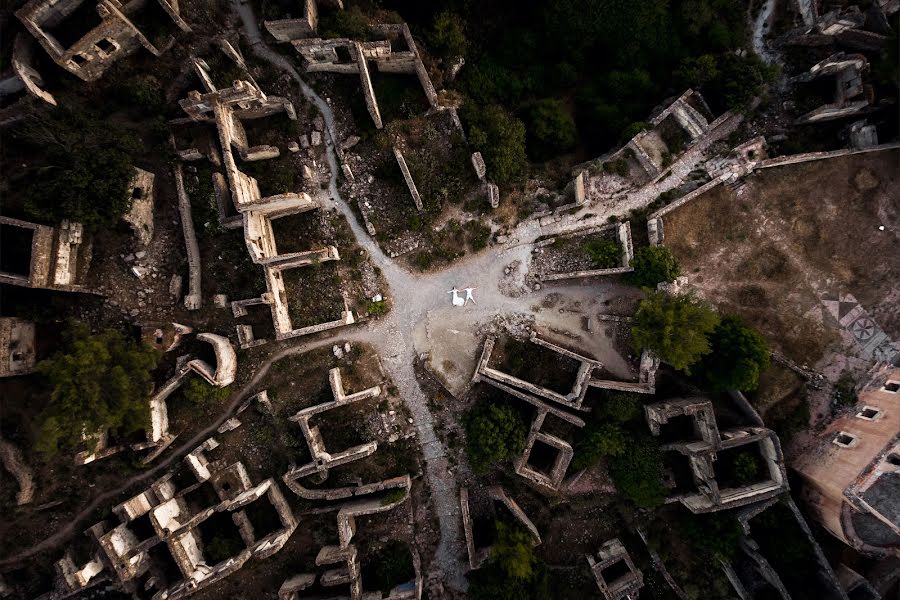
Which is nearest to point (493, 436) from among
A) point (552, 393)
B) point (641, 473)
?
point (552, 393)

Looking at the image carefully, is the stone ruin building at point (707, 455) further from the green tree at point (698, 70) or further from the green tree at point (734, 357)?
the green tree at point (698, 70)

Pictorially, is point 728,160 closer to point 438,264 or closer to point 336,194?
point 438,264

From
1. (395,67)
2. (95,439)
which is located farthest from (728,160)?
(95,439)

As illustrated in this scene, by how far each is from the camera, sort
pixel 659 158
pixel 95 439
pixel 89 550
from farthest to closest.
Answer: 1. pixel 659 158
2. pixel 89 550
3. pixel 95 439

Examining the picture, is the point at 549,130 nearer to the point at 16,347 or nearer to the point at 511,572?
the point at 511,572

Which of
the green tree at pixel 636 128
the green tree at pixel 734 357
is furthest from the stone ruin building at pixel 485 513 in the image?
the green tree at pixel 636 128

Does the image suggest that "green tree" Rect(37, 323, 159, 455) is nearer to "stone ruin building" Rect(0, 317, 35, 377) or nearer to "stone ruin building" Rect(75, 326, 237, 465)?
"stone ruin building" Rect(75, 326, 237, 465)
